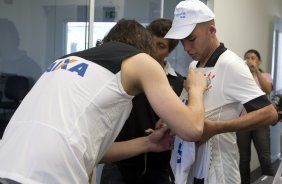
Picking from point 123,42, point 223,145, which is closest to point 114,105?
point 123,42

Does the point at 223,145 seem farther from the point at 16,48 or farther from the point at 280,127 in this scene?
the point at 280,127

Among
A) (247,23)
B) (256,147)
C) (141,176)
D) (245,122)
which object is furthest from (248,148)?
(245,122)

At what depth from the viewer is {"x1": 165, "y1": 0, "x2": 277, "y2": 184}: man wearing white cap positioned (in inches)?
58.0

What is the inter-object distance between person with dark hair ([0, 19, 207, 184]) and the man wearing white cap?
0.89ft

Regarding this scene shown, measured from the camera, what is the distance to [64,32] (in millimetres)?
2564

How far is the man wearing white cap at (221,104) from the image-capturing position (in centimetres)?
147

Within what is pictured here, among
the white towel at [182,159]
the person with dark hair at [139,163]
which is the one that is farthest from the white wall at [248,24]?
the white towel at [182,159]

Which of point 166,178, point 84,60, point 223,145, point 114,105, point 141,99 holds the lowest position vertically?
point 166,178

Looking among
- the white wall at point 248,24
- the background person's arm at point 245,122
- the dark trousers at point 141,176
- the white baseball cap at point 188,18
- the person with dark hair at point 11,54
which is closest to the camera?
the background person's arm at point 245,122

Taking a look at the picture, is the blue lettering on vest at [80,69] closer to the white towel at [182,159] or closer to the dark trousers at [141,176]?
the white towel at [182,159]

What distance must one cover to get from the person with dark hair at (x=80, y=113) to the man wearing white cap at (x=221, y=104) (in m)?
0.27

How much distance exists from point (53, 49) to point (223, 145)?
1.41 m

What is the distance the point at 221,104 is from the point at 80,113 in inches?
24.3

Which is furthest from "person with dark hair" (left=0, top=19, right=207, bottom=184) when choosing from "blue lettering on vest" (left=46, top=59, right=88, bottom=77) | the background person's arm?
the background person's arm
